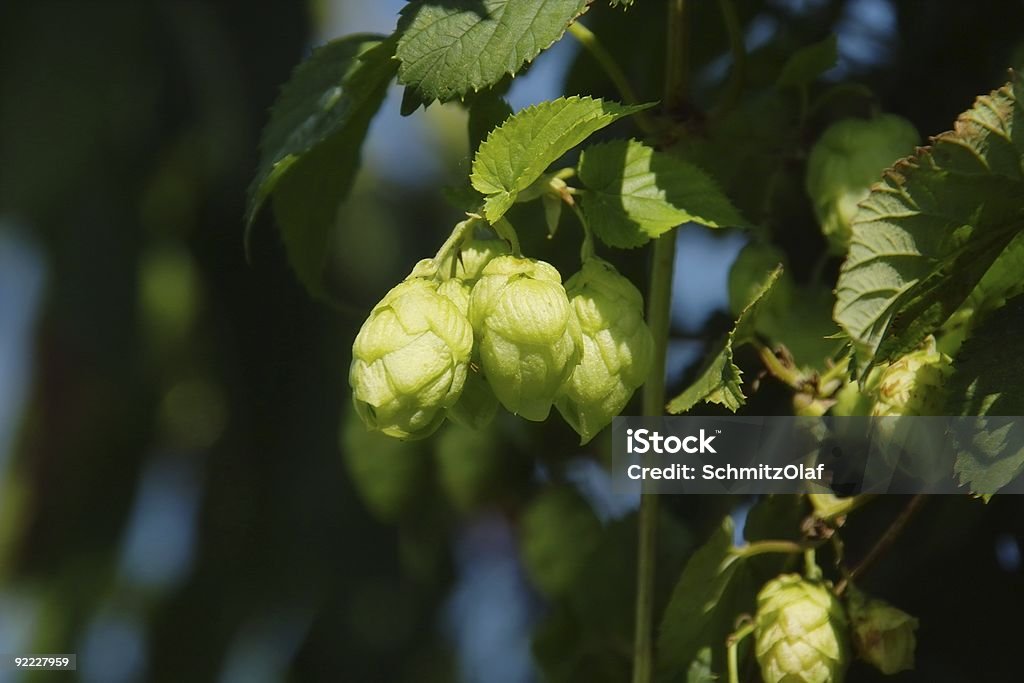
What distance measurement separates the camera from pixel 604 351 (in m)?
0.74

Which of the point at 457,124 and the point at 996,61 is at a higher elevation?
the point at 996,61

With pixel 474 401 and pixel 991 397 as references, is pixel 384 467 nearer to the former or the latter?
pixel 474 401

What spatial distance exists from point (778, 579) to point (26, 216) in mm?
1541

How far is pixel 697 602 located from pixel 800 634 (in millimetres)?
110

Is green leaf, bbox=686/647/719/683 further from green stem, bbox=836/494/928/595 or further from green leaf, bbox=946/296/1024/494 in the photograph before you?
green leaf, bbox=946/296/1024/494

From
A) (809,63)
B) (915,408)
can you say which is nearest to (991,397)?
(915,408)

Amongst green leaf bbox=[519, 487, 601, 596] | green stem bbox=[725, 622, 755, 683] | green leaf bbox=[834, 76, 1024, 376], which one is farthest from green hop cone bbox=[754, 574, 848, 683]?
green leaf bbox=[519, 487, 601, 596]

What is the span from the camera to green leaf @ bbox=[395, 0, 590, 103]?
2.59 ft

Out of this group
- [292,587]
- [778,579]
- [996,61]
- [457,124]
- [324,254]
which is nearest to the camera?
[778,579]

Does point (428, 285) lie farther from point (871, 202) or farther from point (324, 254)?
point (324, 254)

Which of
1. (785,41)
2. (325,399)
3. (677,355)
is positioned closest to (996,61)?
(785,41)

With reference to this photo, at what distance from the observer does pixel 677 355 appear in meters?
1.25

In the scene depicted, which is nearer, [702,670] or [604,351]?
Answer: [604,351]

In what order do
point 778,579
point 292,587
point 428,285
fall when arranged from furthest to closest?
point 292,587
point 778,579
point 428,285
